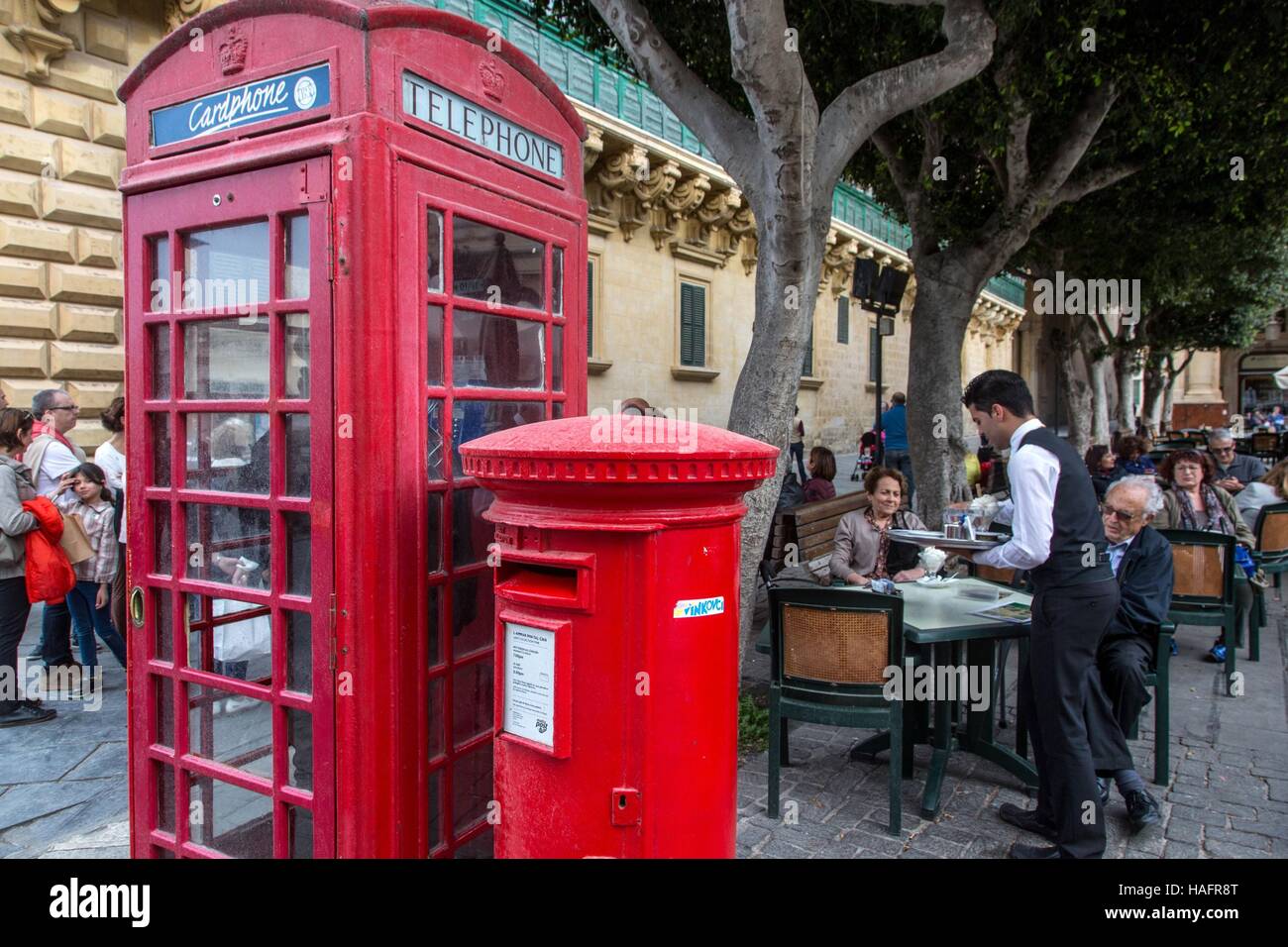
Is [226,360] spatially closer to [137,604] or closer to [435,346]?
[435,346]

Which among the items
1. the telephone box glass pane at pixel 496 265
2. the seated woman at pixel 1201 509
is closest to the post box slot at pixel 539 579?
the telephone box glass pane at pixel 496 265

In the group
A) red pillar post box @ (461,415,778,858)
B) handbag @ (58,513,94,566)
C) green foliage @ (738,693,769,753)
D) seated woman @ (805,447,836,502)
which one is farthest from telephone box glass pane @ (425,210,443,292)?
seated woman @ (805,447,836,502)

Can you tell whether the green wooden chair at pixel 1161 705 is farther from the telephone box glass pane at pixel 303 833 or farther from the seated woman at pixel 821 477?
the seated woman at pixel 821 477

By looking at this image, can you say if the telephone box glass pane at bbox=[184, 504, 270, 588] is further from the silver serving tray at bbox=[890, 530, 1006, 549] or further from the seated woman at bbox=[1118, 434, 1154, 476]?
the seated woman at bbox=[1118, 434, 1154, 476]

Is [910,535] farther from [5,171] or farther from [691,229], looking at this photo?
[691,229]

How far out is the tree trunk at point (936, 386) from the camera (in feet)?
30.0

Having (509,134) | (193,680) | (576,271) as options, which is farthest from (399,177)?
(193,680)

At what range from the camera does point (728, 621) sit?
236 centimetres

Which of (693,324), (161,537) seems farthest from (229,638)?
(693,324)

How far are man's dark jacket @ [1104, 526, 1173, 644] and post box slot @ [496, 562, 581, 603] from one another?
3550mm

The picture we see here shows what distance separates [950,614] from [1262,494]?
532 centimetres

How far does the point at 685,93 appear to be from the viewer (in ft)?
19.9

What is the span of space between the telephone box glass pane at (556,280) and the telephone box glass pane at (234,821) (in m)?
1.94

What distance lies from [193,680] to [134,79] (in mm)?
1890
